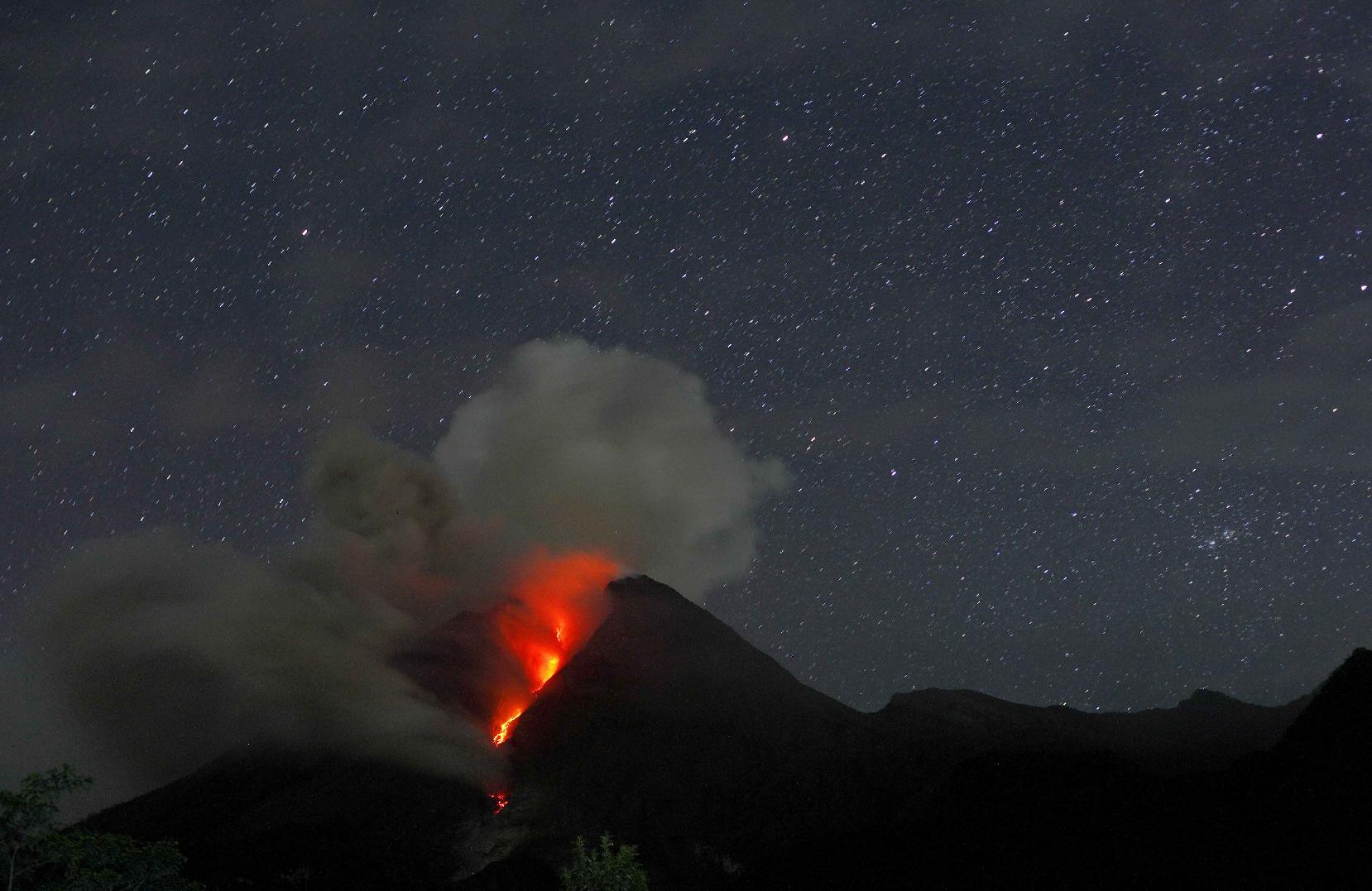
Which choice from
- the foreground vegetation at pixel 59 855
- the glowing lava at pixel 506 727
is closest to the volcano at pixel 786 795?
the glowing lava at pixel 506 727

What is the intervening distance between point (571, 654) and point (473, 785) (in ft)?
154

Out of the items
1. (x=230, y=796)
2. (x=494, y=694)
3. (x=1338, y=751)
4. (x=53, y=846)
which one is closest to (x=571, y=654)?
(x=494, y=694)

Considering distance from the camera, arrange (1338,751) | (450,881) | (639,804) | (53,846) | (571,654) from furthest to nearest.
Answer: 1. (571,654)
2. (639,804)
3. (450,881)
4. (1338,751)
5. (53,846)

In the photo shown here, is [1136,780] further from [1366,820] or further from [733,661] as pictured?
[733,661]

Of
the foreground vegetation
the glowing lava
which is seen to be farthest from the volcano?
the foreground vegetation

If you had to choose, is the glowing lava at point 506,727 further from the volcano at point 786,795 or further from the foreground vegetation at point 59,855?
the foreground vegetation at point 59,855

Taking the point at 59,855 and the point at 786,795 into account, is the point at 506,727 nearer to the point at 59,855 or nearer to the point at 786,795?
the point at 786,795

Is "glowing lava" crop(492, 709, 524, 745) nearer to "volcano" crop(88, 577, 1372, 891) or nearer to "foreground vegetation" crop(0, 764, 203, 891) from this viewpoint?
"volcano" crop(88, 577, 1372, 891)

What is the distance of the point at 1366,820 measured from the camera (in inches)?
3061

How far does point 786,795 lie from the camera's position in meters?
138

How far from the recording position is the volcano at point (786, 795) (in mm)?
98125

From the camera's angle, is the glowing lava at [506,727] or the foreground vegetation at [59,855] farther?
the glowing lava at [506,727]

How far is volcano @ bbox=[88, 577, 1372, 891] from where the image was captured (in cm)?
9812

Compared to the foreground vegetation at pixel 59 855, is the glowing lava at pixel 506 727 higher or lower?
higher
